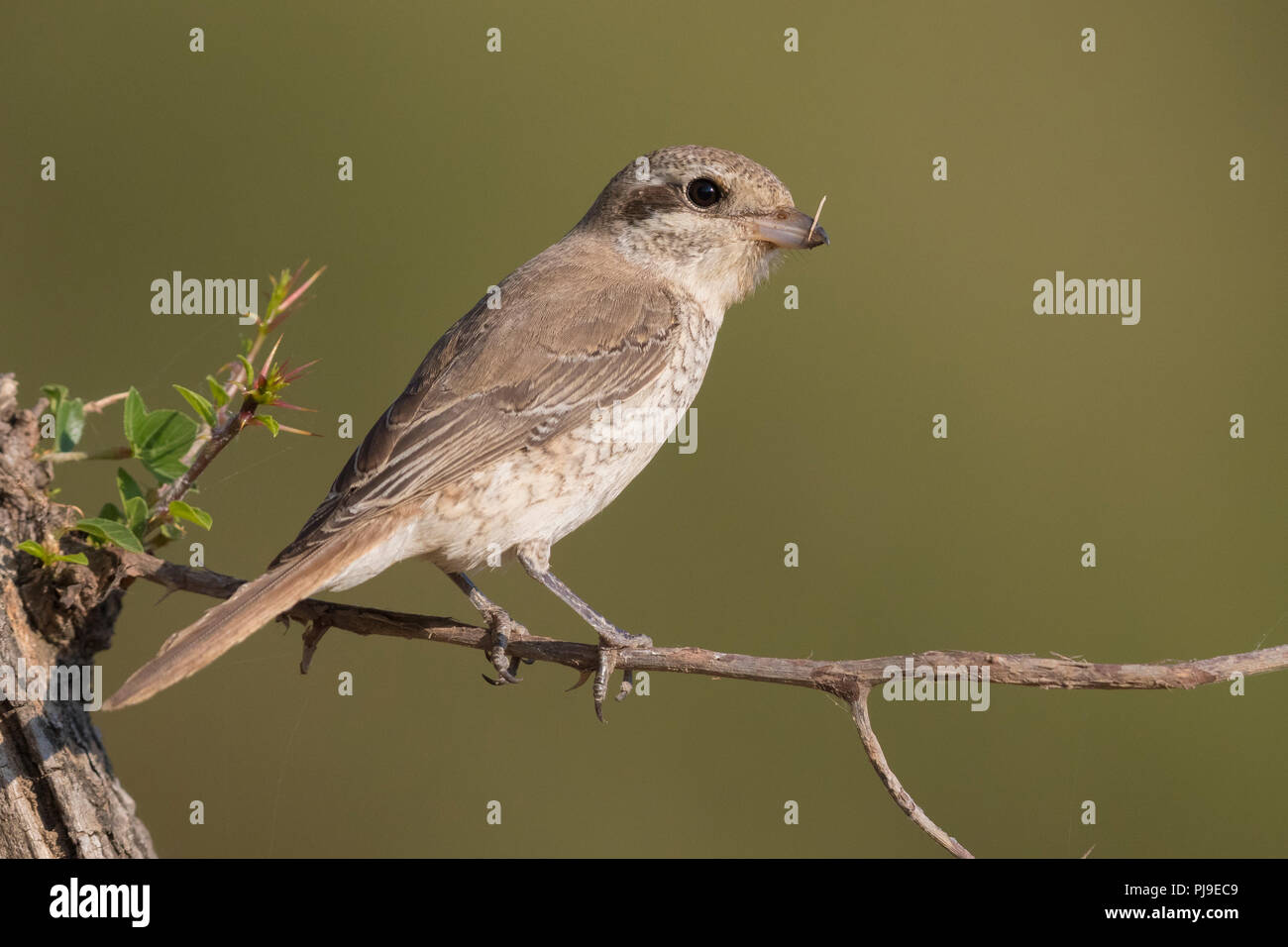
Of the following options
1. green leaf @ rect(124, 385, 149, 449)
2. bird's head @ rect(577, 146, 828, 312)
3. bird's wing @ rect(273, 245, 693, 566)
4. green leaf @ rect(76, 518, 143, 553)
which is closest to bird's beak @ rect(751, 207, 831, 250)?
bird's head @ rect(577, 146, 828, 312)

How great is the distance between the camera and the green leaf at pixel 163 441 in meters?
2.58

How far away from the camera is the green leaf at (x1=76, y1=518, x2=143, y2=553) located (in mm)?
2451

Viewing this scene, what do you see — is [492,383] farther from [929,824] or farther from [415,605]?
[415,605]

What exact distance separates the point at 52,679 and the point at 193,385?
317 centimetres

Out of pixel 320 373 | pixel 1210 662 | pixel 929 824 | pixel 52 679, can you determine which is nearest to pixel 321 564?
pixel 52 679

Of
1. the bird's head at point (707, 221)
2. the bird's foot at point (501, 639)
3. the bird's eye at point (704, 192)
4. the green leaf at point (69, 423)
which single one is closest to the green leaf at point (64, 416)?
the green leaf at point (69, 423)

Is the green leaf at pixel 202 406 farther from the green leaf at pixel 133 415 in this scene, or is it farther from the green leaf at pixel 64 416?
the green leaf at pixel 64 416

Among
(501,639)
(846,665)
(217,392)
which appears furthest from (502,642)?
(846,665)

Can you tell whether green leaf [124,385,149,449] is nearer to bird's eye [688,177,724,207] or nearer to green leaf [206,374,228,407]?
green leaf [206,374,228,407]

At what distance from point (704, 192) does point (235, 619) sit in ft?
5.89

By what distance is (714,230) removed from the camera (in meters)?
3.57

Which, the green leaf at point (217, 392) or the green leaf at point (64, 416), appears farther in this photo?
the green leaf at point (64, 416)

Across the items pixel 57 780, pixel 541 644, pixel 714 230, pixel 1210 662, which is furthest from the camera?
pixel 714 230
